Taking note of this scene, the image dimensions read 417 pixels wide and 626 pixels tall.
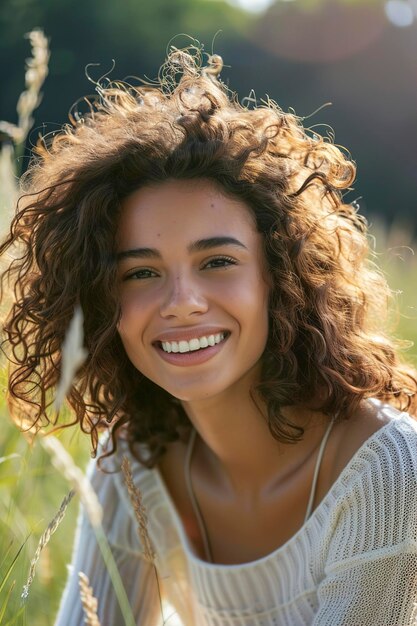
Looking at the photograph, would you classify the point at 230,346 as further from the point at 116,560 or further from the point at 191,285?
the point at 116,560

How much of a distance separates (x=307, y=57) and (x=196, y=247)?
55.2 feet

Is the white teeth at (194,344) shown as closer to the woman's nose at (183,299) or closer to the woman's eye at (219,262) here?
the woman's nose at (183,299)

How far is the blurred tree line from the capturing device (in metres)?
16.2

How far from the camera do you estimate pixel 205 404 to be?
236 cm

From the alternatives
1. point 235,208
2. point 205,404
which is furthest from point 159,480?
point 235,208

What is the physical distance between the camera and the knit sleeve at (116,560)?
2496 mm

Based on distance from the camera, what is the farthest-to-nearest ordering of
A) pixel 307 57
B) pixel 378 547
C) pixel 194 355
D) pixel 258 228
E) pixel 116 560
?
pixel 307 57 → pixel 116 560 → pixel 258 228 → pixel 194 355 → pixel 378 547

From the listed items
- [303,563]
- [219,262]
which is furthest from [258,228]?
[303,563]

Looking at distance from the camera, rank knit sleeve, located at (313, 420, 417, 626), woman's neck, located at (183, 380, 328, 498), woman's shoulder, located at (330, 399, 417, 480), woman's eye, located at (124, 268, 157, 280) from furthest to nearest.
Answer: woman's neck, located at (183, 380, 328, 498)
woman's eye, located at (124, 268, 157, 280)
woman's shoulder, located at (330, 399, 417, 480)
knit sleeve, located at (313, 420, 417, 626)

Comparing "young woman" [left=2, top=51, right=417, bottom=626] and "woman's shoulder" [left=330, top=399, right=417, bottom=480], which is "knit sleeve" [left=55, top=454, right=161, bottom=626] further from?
"woman's shoulder" [left=330, top=399, right=417, bottom=480]

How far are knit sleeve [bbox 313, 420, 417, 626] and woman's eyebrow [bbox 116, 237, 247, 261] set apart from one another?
564mm

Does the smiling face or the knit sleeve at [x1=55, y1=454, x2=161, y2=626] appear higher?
the smiling face

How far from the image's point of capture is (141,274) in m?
2.19

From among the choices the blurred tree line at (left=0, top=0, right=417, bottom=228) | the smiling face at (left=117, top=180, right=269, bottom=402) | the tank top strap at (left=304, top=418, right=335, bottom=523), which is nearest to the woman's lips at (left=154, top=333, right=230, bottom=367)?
the smiling face at (left=117, top=180, right=269, bottom=402)
